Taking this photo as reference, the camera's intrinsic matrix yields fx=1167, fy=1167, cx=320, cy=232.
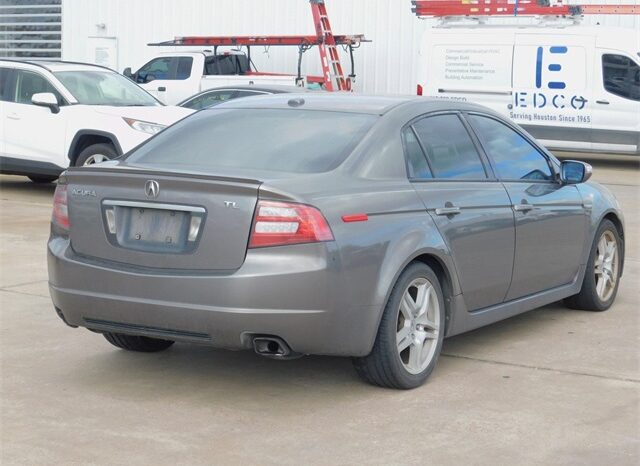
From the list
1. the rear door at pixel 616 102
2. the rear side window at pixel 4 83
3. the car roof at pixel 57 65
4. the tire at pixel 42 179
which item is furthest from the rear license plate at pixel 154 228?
the rear door at pixel 616 102

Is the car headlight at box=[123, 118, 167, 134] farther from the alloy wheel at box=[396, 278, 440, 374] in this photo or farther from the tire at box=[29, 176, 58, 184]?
the alloy wheel at box=[396, 278, 440, 374]

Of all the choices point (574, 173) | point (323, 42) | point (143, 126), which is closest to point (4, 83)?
point (143, 126)

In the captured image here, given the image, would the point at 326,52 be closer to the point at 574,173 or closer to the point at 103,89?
the point at 103,89

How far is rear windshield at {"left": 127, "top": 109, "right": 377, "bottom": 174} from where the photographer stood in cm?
571

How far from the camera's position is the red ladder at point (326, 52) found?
24766mm

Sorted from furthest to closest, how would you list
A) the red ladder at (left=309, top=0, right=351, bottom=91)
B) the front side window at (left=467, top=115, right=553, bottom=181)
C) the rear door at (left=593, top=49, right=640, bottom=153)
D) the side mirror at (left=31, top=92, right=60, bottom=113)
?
the red ladder at (left=309, top=0, right=351, bottom=91) < the rear door at (left=593, top=49, right=640, bottom=153) < the side mirror at (left=31, top=92, right=60, bottom=113) < the front side window at (left=467, top=115, right=553, bottom=181)

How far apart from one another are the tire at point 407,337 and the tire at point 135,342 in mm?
1303

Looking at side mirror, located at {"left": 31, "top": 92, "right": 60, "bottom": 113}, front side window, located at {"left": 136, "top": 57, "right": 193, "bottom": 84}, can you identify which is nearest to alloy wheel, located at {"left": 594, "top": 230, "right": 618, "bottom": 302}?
side mirror, located at {"left": 31, "top": 92, "right": 60, "bottom": 113}

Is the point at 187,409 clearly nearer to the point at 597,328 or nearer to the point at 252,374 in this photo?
the point at 252,374

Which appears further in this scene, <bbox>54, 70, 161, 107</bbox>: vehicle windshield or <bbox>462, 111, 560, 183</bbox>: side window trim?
<bbox>54, 70, 161, 107</bbox>: vehicle windshield

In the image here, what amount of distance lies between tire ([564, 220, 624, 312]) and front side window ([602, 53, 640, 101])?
39.2 feet

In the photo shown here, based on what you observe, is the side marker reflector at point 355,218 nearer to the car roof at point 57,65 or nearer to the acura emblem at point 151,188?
the acura emblem at point 151,188

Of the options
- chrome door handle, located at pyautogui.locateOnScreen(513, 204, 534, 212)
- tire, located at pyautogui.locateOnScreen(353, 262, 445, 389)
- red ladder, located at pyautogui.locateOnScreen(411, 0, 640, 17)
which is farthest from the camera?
red ladder, located at pyautogui.locateOnScreen(411, 0, 640, 17)

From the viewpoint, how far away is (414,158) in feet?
19.7
